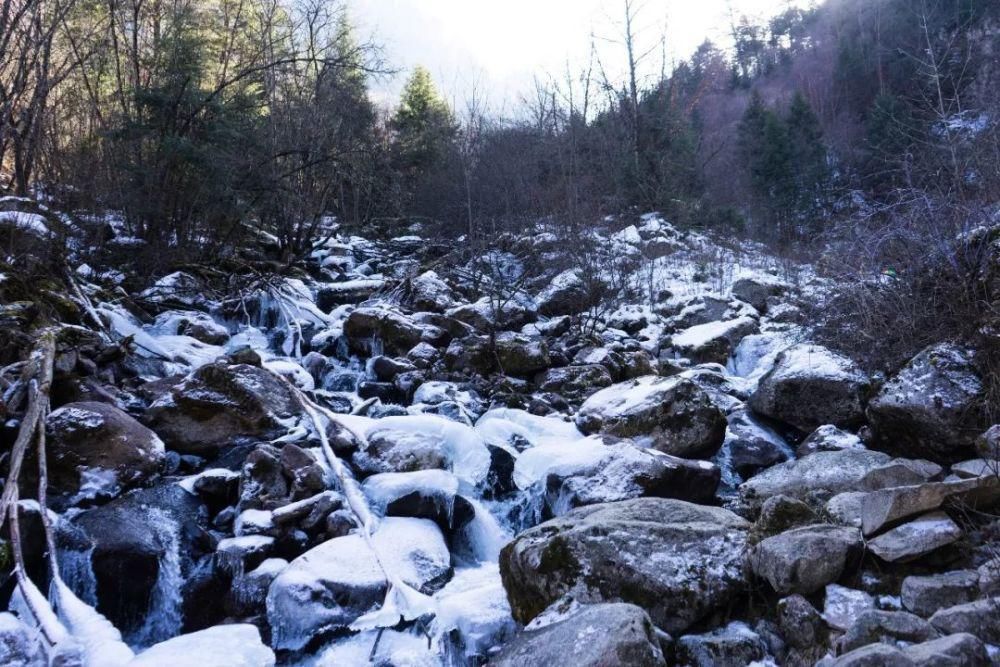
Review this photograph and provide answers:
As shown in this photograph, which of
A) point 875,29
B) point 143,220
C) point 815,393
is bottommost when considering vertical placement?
point 815,393

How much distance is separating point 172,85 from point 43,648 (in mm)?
9086

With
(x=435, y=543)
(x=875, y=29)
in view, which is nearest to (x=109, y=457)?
(x=435, y=543)

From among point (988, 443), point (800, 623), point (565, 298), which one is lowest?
point (800, 623)

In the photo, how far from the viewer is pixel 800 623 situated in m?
3.11

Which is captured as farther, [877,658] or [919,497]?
[919,497]

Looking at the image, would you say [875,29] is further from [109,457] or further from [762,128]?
[109,457]

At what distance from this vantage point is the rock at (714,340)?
8.84m

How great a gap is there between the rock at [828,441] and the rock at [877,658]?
333 centimetres

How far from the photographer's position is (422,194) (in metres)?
17.4

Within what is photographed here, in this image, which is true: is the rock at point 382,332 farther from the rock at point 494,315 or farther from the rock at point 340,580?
the rock at point 340,580

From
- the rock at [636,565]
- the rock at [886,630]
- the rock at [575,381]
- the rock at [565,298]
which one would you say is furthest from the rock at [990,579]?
the rock at [565,298]

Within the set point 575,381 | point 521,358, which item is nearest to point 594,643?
point 575,381

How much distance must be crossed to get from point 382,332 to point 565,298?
310 centimetres

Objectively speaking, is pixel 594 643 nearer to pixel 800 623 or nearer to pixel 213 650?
pixel 800 623
